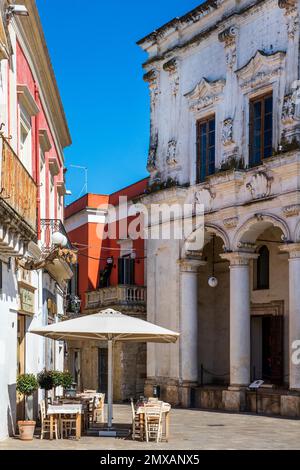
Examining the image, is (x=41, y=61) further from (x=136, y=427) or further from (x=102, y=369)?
(x=102, y=369)

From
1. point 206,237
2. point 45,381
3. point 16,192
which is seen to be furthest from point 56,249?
point 206,237

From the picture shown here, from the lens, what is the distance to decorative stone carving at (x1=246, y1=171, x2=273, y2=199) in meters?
20.1

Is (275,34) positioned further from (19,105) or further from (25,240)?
(25,240)

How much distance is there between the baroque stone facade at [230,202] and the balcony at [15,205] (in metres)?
7.93

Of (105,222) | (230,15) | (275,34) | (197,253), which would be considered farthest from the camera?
(105,222)

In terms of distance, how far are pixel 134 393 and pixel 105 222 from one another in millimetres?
7954

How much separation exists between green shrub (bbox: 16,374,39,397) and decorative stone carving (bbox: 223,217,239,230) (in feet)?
28.7

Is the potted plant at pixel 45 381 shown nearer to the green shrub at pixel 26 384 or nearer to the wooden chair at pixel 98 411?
the green shrub at pixel 26 384

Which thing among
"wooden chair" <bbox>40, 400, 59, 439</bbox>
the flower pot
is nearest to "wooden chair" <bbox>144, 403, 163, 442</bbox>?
"wooden chair" <bbox>40, 400, 59, 439</bbox>

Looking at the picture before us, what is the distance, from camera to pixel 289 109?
63.8 ft

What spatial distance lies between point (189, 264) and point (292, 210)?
4744 mm

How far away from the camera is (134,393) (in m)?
26.1

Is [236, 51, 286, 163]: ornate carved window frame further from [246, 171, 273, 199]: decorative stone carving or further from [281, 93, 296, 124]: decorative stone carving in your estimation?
[246, 171, 273, 199]: decorative stone carving

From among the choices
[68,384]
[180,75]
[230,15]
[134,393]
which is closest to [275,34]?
[230,15]
